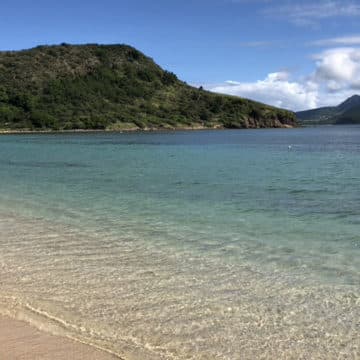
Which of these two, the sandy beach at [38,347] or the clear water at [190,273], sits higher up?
the sandy beach at [38,347]

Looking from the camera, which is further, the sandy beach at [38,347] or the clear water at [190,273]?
the clear water at [190,273]

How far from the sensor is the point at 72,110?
198 metres

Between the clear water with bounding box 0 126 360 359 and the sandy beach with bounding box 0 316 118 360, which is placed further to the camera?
the clear water with bounding box 0 126 360 359

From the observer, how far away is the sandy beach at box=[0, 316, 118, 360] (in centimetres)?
629

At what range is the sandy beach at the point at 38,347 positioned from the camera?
247 inches

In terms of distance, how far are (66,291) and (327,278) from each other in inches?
201

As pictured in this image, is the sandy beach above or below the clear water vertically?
above

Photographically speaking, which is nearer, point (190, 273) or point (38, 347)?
point (38, 347)

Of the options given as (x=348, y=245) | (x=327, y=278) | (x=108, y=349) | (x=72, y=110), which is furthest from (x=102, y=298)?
(x=72, y=110)

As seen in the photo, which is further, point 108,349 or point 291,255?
point 291,255

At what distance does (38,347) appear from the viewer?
6.55 m

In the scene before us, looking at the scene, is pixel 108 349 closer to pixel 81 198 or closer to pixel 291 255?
pixel 291 255

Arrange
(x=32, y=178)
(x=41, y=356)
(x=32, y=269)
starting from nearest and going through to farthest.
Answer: (x=41, y=356) → (x=32, y=269) → (x=32, y=178)

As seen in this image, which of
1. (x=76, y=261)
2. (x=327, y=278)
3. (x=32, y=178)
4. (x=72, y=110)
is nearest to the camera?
(x=327, y=278)
